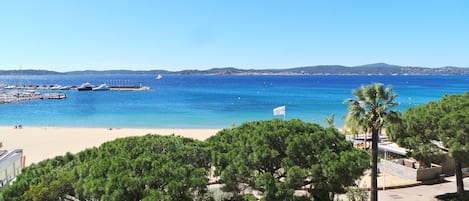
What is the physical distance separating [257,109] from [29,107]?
4708cm

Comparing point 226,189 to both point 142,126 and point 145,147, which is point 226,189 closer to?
point 145,147

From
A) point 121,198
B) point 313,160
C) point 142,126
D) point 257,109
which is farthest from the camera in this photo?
point 257,109

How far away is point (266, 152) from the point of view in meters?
10.6

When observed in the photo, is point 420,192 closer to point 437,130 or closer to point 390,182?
point 390,182

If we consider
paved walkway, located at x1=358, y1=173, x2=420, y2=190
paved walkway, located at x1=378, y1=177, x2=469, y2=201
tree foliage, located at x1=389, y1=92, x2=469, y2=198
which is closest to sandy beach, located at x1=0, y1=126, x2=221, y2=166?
paved walkway, located at x1=358, y1=173, x2=420, y2=190

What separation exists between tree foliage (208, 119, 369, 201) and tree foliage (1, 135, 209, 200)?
0.89 meters

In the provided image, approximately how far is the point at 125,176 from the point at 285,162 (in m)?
4.34

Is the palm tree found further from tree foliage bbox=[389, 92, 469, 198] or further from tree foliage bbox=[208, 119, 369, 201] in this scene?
tree foliage bbox=[208, 119, 369, 201]

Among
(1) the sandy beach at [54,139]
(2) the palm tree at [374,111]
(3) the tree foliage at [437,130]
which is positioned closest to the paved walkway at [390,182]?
(3) the tree foliage at [437,130]

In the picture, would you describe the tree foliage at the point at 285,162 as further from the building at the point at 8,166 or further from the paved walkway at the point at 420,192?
the building at the point at 8,166

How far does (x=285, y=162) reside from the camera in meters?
10.6

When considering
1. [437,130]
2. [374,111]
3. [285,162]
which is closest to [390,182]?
[437,130]

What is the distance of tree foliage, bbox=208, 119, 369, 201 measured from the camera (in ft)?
33.0

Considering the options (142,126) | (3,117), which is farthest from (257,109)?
(3,117)
